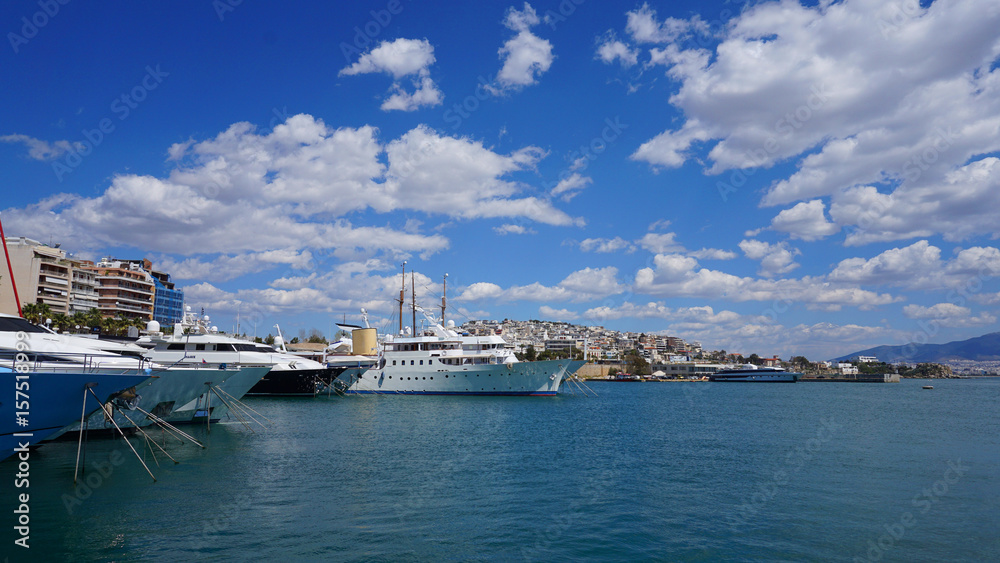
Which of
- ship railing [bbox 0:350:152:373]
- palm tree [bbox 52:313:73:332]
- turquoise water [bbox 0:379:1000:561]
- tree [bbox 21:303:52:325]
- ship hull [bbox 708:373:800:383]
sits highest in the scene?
tree [bbox 21:303:52:325]

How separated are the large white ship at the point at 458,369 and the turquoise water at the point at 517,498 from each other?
76.5ft

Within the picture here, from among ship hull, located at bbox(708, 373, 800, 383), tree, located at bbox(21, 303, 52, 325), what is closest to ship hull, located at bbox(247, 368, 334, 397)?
tree, located at bbox(21, 303, 52, 325)

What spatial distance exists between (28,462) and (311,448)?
8.49 meters

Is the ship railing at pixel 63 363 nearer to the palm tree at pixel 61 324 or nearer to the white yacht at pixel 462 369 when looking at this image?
the white yacht at pixel 462 369

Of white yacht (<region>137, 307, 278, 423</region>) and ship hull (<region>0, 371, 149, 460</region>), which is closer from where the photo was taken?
ship hull (<region>0, 371, 149, 460</region>)

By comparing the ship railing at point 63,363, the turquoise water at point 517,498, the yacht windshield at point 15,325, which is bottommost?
the turquoise water at point 517,498

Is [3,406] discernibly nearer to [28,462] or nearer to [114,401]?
[114,401]

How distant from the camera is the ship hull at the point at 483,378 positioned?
50.4m

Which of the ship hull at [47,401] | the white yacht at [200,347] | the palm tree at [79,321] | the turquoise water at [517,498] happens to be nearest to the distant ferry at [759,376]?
the turquoise water at [517,498]

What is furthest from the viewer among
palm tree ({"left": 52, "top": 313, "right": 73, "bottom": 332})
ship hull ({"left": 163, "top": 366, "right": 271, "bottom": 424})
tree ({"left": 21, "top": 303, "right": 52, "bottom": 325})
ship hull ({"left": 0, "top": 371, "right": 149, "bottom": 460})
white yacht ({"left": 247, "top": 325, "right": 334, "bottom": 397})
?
palm tree ({"left": 52, "top": 313, "right": 73, "bottom": 332})

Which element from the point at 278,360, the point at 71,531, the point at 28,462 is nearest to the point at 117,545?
the point at 71,531

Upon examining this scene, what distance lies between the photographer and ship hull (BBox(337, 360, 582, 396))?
165ft

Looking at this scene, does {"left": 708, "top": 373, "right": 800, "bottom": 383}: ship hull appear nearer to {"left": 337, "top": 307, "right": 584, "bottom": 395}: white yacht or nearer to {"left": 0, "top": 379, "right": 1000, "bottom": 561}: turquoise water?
{"left": 337, "top": 307, "right": 584, "bottom": 395}: white yacht

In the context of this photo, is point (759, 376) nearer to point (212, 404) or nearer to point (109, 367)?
point (212, 404)
